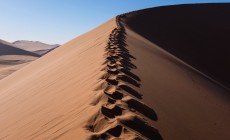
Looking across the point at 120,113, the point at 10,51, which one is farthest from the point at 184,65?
the point at 10,51

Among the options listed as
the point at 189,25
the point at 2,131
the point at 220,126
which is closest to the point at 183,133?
the point at 220,126

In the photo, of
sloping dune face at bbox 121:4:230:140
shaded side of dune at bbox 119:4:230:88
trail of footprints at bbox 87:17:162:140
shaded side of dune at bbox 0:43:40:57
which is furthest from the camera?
shaded side of dune at bbox 0:43:40:57

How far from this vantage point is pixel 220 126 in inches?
176

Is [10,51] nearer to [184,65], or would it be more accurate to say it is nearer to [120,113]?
[184,65]

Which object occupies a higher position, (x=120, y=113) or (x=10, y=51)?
(x=10, y=51)

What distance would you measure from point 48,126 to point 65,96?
44.2 inches

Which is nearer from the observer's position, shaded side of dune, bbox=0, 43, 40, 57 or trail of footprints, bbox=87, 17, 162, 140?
trail of footprints, bbox=87, 17, 162, 140

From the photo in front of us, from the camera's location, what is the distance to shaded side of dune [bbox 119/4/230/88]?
1599 centimetres

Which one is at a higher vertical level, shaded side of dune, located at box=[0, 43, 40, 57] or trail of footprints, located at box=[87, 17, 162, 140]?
shaded side of dune, located at box=[0, 43, 40, 57]

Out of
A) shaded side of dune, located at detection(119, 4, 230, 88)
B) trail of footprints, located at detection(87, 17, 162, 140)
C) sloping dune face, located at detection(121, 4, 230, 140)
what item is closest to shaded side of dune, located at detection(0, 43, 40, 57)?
shaded side of dune, located at detection(119, 4, 230, 88)

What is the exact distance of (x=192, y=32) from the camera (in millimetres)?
21203

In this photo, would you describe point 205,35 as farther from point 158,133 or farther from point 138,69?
point 158,133

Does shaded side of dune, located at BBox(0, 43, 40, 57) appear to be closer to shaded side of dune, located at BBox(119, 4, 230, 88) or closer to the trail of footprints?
shaded side of dune, located at BBox(119, 4, 230, 88)

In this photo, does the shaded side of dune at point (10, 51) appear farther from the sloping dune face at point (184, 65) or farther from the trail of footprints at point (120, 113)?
the trail of footprints at point (120, 113)
